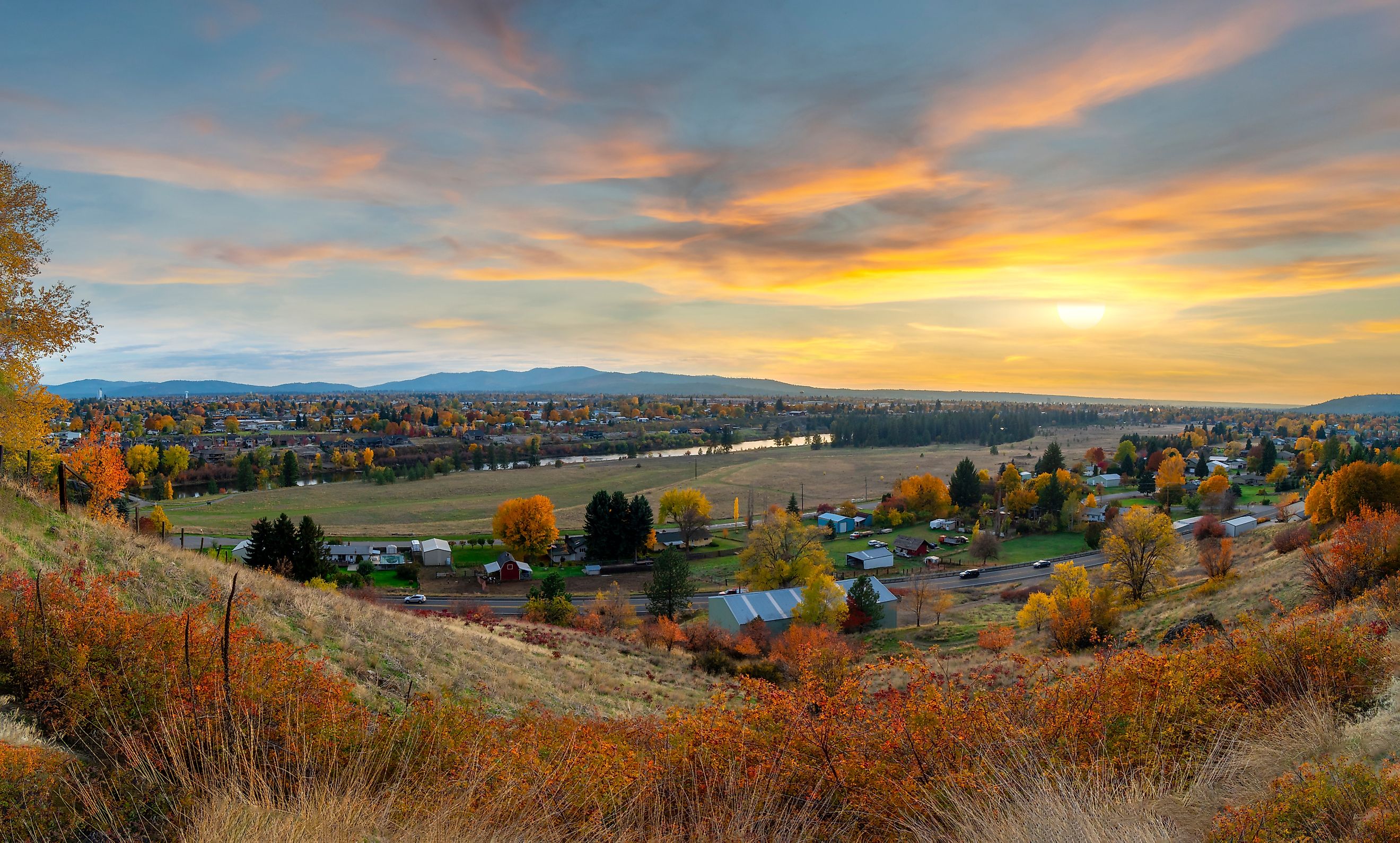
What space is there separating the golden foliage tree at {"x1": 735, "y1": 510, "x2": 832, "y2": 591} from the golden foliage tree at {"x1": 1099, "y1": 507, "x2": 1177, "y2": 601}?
17.5 m

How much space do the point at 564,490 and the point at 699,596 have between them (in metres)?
46.6

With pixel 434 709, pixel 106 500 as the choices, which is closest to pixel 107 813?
pixel 434 709

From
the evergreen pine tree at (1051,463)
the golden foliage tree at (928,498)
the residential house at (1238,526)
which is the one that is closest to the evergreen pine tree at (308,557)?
the golden foliage tree at (928,498)

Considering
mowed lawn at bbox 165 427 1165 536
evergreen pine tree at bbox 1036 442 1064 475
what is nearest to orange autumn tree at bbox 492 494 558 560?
mowed lawn at bbox 165 427 1165 536

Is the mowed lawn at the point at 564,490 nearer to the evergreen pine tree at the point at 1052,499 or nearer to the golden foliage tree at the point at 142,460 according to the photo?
the golden foliage tree at the point at 142,460

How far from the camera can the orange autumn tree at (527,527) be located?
55.3 meters

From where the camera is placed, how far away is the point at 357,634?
14.8 metres

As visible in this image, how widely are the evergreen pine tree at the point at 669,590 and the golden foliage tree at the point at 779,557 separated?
871 cm

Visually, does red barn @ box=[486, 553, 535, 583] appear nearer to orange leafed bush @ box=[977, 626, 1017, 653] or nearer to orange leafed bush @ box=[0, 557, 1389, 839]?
orange leafed bush @ box=[977, 626, 1017, 653]

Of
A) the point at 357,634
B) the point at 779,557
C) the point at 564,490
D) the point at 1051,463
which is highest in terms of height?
the point at 357,634

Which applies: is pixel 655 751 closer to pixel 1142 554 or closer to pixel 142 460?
pixel 1142 554

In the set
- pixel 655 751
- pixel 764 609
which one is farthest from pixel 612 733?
pixel 764 609

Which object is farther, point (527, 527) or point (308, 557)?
point (527, 527)

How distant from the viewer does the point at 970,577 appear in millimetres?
49219
